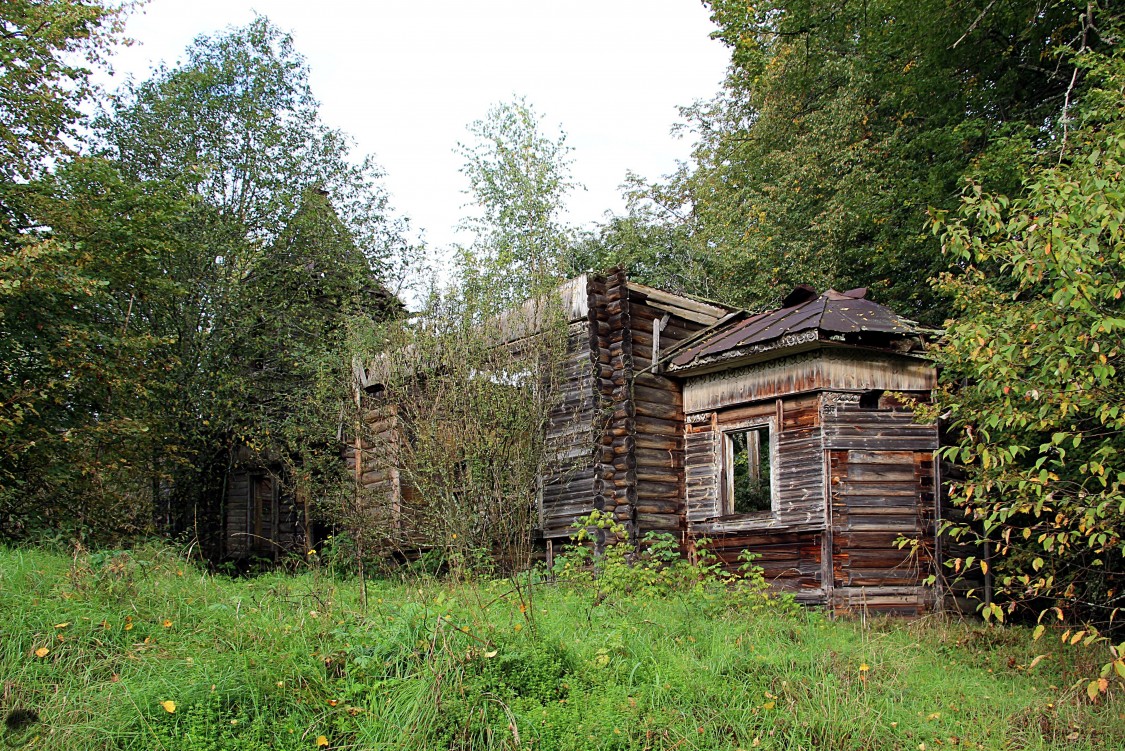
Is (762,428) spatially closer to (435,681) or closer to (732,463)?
(732,463)

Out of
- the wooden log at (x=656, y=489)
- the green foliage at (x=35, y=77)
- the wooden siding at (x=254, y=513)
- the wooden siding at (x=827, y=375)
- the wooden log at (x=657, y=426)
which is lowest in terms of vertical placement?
the wooden siding at (x=254, y=513)

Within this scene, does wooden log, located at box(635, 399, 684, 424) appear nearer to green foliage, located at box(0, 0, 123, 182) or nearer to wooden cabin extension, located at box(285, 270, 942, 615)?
wooden cabin extension, located at box(285, 270, 942, 615)

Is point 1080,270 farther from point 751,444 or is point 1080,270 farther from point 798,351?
point 751,444

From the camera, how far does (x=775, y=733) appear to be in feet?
16.9

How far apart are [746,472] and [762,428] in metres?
7.30

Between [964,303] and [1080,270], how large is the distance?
13.0ft

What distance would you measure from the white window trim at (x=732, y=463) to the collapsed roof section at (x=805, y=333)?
90cm

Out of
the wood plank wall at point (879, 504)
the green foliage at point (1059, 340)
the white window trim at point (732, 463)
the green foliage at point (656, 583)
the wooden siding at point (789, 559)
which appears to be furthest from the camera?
the white window trim at point (732, 463)

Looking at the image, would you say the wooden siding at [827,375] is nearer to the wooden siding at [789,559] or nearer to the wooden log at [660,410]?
the wooden log at [660,410]

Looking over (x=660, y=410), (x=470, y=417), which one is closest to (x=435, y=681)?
(x=470, y=417)

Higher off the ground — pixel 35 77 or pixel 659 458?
pixel 35 77

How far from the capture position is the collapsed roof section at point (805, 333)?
36.5 ft

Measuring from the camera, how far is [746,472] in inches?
764

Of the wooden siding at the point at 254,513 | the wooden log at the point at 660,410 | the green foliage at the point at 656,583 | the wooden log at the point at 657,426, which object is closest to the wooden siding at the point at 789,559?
the green foliage at the point at 656,583
